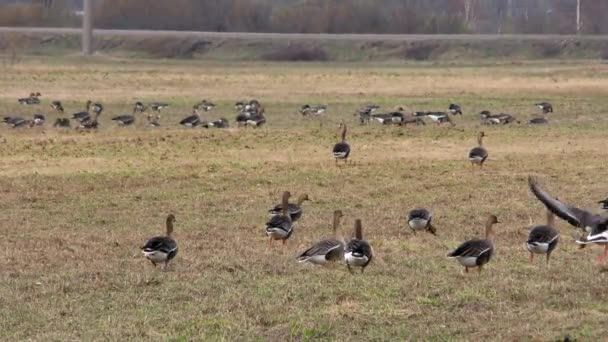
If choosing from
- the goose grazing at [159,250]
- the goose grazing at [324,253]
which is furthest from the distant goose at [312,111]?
the goose grazing at [159,250]

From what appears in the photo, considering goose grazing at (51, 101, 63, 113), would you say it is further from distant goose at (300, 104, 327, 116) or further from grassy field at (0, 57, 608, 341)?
distant goose at (300, 104, 327, 116)

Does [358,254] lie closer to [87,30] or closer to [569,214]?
[569,214]

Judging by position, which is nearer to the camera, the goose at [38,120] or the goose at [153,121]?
the goose at [38,120]

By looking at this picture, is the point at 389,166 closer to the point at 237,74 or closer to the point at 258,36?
the point at 237,74

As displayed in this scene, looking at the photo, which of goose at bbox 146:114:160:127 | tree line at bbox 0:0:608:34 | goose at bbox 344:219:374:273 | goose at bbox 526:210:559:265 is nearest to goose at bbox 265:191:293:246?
goose at bbox 344:219:374:273

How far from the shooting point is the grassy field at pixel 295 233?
10.2 m

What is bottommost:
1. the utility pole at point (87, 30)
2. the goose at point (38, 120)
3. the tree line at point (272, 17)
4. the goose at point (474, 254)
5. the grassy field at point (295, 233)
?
the tree line at point (272, 17)

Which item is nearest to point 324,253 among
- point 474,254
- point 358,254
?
point 358,254

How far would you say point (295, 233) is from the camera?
51.2 feet

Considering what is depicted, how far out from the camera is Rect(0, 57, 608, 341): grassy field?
10.2 m

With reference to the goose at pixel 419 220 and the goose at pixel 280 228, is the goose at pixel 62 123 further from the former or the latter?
the goose at pixel 280 228

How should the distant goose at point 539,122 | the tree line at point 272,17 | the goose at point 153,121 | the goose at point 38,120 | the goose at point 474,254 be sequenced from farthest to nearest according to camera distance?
the tree line at point 272,17, the goose at point 153,121, the distant goose at point 539,122, the goose at point 38,120, the goose at point 474,254

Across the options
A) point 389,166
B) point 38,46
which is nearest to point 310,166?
point 389,166

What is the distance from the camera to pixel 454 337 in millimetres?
9531
